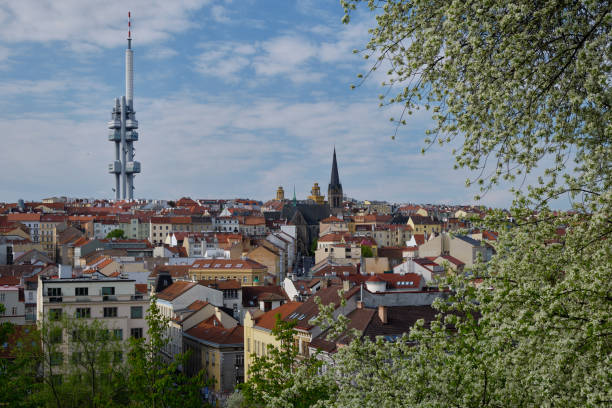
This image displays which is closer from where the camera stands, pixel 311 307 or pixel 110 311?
pixel 311 307

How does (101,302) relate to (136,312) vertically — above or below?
above

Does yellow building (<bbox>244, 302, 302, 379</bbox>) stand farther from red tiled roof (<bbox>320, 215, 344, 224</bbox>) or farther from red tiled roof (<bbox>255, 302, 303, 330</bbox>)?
red tiled roof (<bbox>320, 215, 344, 224</bbox>)

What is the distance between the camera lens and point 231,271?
84250 mm

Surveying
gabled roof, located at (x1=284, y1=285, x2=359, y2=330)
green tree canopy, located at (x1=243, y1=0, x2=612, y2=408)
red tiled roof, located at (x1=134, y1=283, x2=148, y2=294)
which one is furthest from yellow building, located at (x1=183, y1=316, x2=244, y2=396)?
green tree canopy, located at (x1=243, y1=0, x2=612, y2=408)

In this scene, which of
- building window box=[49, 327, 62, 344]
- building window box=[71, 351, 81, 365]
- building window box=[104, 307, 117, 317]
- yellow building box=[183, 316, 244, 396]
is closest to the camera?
building window box=[49, 327, 62, 344]

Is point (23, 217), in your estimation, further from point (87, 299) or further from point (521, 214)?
point (521, 214)

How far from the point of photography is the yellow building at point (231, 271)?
276 feet

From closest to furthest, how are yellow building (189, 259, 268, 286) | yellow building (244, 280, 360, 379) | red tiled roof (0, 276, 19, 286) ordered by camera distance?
yellow building (244, 280, 360, 379) → red tiled roof (0, 276, 19, 286) → yellow building (189, 259, 268, 286)

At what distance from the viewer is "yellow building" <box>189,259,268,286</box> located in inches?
3307

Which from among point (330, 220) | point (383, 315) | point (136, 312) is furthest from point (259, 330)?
point (330, 220)

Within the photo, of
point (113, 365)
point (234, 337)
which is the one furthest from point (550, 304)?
point (234, 337)

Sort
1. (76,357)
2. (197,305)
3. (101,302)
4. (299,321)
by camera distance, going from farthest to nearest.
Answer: (197,305) → (101,302) → (299,321) → (76,357)

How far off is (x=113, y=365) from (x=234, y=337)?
58.7ft

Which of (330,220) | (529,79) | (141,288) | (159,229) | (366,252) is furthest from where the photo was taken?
(330,220)
